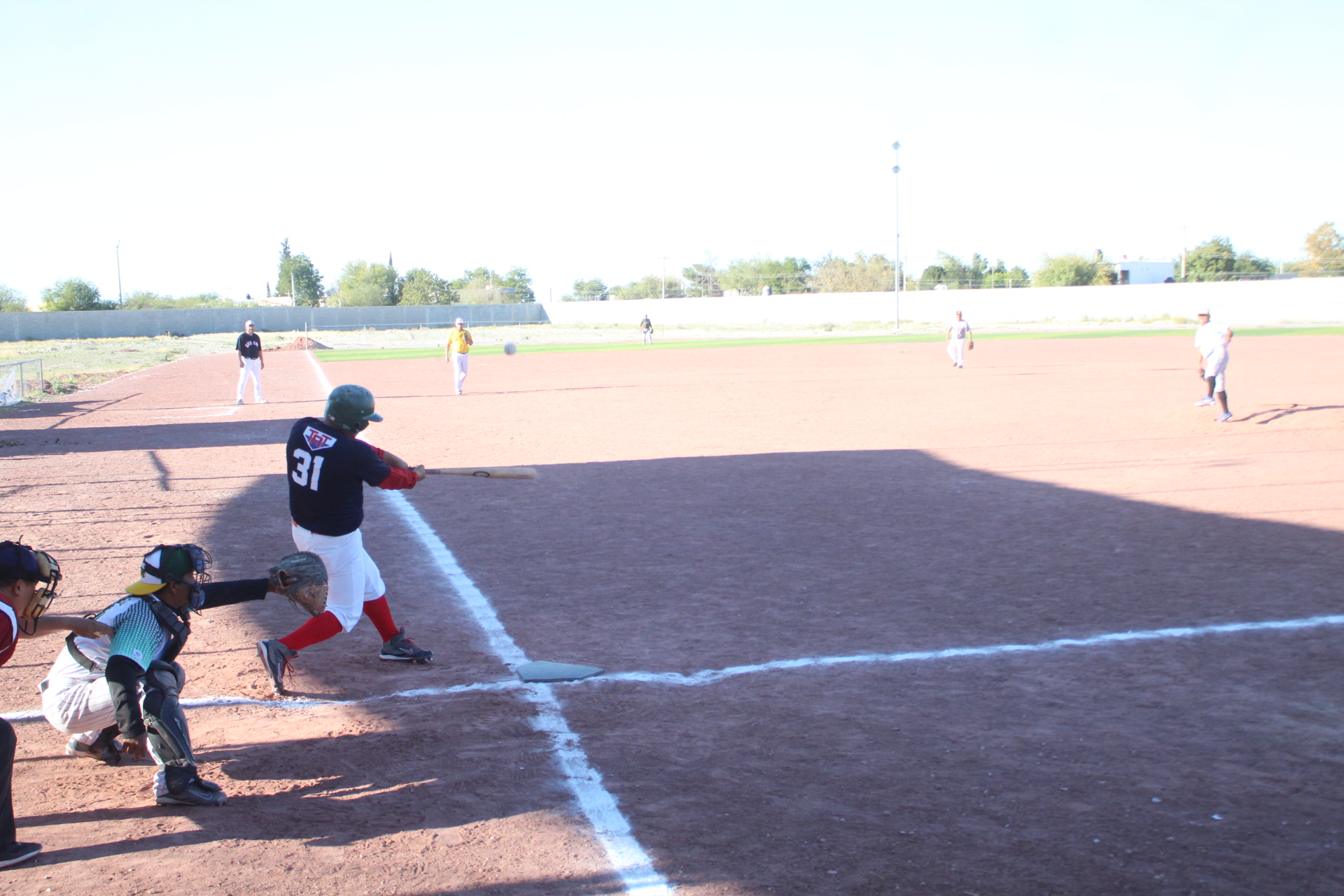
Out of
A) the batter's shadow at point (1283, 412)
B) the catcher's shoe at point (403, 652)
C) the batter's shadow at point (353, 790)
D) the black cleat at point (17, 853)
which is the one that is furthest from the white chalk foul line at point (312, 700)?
the batter's shadow at point (1283, 412)

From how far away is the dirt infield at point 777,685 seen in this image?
3908 millimetres

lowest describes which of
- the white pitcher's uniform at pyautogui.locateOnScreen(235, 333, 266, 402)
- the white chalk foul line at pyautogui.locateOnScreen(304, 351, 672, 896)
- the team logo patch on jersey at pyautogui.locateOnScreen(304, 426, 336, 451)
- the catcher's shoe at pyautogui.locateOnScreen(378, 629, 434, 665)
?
the white chalk foul line at pyautogui.locateOnScreen(304, 351, 672, 896)

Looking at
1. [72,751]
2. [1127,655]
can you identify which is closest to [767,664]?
[1127,655]

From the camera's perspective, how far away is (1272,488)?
443 inches

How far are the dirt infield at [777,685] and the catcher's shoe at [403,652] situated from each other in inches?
3.3

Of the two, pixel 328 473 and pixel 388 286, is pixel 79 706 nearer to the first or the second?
pixel 328 473

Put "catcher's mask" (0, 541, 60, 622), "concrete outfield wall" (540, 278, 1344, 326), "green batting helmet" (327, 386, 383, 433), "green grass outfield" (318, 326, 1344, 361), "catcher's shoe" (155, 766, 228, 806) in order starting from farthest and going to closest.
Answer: "concrete outfield wall" (540, 278, 1344, 326) → "green grass outfield" (318, 326, 1344, 361) → "green batting helmet" (327, 386, 383, 433) → "catcher's shoe" (155, 766, 228, 806) → "catcher's mask" (0, 541, 60, 622)

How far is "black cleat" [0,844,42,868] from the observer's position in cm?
384

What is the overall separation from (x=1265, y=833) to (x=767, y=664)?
272 cm

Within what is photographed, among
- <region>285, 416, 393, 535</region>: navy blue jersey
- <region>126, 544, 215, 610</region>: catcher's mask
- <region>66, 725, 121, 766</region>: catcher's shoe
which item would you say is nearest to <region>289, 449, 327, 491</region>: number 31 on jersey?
<region>285, 416, 393, 535</region>: navy blue jersey

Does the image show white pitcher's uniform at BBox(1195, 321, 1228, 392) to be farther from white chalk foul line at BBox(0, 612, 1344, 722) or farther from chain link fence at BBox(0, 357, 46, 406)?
chain link fence at BBox(0, 357, 46, 406)

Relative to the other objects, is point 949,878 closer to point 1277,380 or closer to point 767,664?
point 767,664

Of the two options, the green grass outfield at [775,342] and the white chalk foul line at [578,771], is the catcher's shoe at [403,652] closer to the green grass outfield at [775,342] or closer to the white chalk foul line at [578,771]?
the white chalk foul line at [578,771]

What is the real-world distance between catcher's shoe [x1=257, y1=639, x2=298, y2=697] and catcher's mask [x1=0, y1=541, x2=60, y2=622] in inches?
62.6
